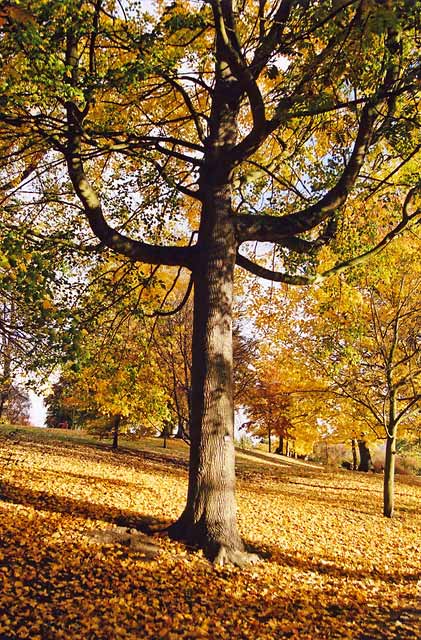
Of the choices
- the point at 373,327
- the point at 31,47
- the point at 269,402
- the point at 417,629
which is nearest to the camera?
the point at 31,47

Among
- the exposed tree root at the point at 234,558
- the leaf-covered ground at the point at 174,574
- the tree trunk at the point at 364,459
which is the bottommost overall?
the leaf-covered ground at the point at 174,574

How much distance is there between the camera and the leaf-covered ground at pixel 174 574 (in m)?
4.06

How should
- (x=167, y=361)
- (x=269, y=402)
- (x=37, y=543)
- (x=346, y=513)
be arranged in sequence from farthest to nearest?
(x=269, y=402), (x=167, y=361), (x=346, y=513), (x=37, y=543)

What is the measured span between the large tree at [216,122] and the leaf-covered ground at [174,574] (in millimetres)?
733

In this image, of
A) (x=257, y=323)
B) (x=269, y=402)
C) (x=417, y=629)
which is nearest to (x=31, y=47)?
(x=417, y=629)

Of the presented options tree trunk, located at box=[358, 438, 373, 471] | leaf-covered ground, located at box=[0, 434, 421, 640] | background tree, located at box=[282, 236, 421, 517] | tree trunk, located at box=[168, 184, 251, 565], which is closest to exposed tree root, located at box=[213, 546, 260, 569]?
tree trunk, located at box=[168, 184, 251, 565]

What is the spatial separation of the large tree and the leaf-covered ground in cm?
73

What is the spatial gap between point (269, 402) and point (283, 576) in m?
17.0

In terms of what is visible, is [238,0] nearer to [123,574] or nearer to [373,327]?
[373,327]

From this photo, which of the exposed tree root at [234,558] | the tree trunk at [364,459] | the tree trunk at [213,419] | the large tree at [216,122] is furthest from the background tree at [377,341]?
the tree trunk at [364,459]

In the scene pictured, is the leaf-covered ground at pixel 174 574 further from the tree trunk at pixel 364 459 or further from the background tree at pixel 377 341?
the tree trunk at pixel 364 459

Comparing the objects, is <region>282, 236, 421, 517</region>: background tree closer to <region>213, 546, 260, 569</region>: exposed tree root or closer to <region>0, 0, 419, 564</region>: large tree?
<region>0, 0, 419, 564</region>: large tree

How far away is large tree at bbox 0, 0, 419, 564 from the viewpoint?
15.1 ft

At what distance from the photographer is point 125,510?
7.37 meters
